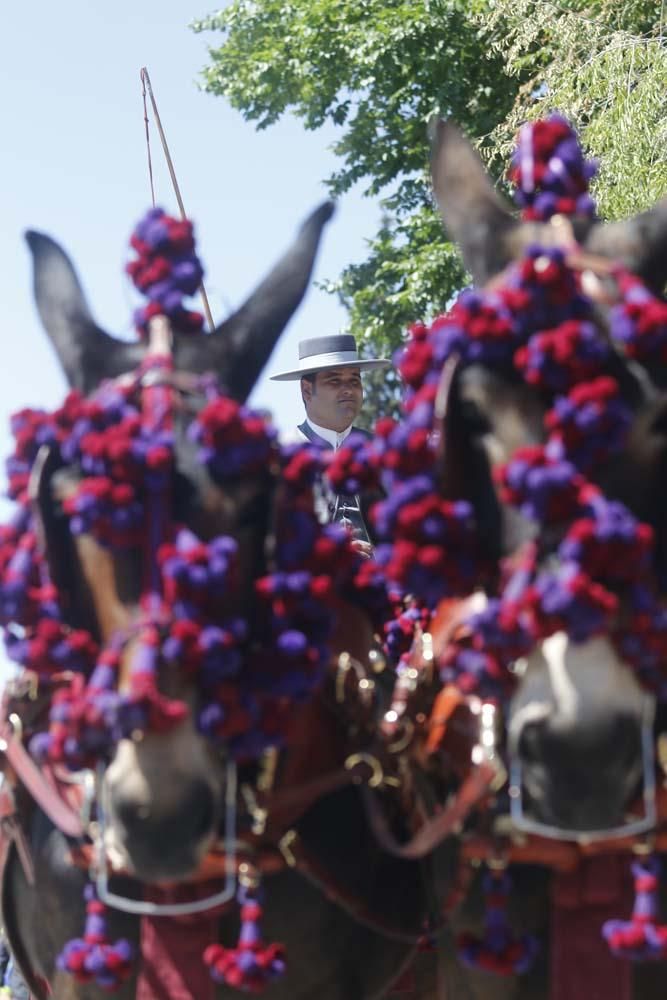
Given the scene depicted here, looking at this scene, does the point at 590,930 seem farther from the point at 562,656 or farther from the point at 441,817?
the point at 562,656

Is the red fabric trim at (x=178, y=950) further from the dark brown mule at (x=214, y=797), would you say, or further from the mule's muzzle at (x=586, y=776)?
the mule's muzzle at (x=586, y=776)

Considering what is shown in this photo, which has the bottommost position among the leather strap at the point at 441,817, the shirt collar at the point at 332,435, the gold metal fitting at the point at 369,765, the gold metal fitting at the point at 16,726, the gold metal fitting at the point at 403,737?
the leather strap at the point at 441,817

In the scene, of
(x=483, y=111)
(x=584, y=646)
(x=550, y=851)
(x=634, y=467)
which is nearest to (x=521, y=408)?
(x=634, y=467)

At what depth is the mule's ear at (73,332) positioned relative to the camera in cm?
320

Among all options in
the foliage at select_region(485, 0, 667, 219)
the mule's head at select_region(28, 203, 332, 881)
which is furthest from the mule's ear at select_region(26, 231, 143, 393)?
the foliage at select_region(485, 0, 667, 219)

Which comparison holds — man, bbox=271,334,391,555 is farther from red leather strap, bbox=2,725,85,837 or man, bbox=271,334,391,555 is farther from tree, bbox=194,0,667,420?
tree, bbox=194,0,667,420

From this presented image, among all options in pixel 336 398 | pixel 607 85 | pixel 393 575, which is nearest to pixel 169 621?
pixel 393 575

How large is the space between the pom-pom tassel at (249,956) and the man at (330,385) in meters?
2.82

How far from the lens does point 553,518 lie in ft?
8.90

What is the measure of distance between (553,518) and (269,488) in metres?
0.63

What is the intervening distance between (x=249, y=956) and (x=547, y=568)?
0.98m

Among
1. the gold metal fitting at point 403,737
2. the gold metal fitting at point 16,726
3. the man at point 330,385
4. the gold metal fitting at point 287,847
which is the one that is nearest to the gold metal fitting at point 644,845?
the gold metal fitting at point 403,737

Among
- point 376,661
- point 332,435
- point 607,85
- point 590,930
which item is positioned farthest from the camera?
point 607,85

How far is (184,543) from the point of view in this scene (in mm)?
2826
